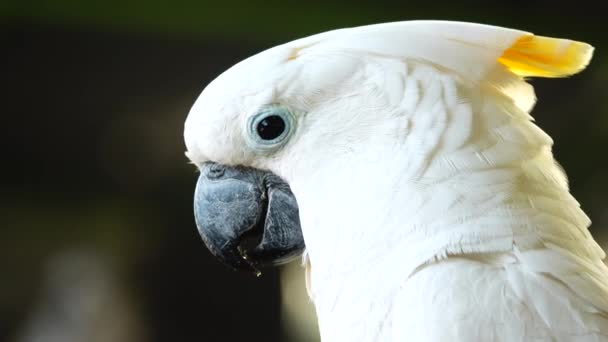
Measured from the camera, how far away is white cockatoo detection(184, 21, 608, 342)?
3.92ft

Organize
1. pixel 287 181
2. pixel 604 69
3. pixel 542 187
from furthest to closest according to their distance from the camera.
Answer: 1. pixel 604 69
2. pixel 287 181
3. pixel 542 187

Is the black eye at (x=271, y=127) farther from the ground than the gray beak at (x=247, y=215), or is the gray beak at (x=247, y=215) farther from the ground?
the black eye at (x=271, y=127)

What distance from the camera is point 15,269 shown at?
434 cm

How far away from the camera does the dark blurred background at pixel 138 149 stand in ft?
11.8

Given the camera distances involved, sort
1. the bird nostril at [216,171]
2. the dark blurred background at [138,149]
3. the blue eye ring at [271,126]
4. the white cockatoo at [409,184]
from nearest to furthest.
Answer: the white cockatoo at [409,184] → the blue eye ring at [271,126] → the bird nostril at [216,171] → the dark blurred background at [138,149]

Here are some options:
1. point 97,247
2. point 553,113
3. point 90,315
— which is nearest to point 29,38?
point 97,247

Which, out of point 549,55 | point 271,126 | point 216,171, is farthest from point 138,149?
point 549,55

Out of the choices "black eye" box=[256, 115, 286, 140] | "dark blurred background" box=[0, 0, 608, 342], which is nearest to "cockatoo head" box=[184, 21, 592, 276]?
"black eye" box=[256, 115, 286, 140]

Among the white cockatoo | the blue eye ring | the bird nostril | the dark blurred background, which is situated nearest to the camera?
the white cockatoo

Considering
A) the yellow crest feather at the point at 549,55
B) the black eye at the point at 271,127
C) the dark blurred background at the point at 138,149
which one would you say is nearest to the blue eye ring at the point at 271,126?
the black eye at the point at 271,127

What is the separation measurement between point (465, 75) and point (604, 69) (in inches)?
103

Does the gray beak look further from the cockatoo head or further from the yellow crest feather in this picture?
the yellow crest feather

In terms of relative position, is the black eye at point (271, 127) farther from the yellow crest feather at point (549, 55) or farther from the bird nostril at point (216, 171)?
the yellow crest feather at point (549, 55)

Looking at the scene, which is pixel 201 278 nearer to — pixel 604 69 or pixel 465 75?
pixel 604 69
